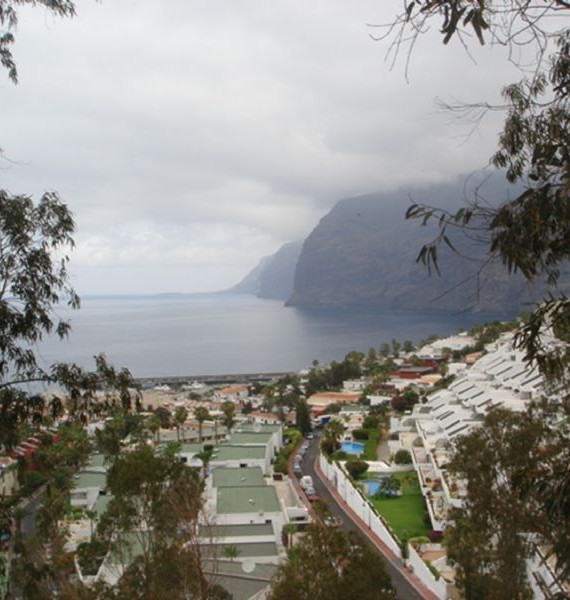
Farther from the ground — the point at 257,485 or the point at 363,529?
the point at 257,485

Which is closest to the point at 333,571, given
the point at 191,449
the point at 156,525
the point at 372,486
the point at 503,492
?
the point at 503,492

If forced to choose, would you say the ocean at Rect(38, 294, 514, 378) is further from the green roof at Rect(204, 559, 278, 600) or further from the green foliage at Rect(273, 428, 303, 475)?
the green roof at Rect(204, 559, 278, 600)

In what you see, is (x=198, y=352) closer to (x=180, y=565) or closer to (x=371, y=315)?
(x=371, y=315)

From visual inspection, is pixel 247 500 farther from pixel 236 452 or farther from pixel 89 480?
pixel 236 452

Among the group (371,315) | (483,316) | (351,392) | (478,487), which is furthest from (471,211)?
(371,315)

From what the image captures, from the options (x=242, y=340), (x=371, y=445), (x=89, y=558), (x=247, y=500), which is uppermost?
(x=89, y=558)

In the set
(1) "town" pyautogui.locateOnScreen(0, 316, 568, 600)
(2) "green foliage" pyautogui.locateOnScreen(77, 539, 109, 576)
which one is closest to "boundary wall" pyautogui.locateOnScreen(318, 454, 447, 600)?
(1) "town" pyautogui.locateOnScreen(0, 316, 568, 600)

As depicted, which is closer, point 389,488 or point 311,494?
A: point 389,488

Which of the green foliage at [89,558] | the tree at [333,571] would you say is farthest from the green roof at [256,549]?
the tree at [333,571]
